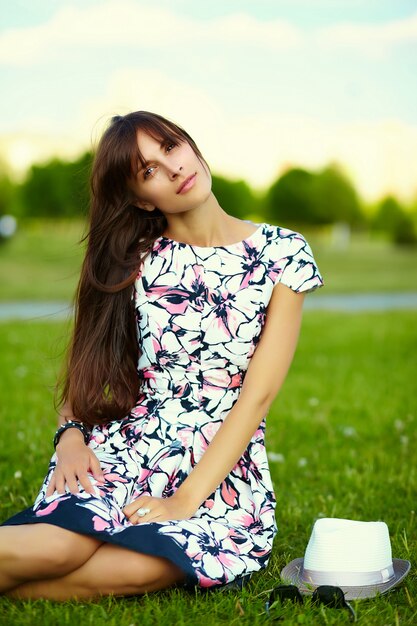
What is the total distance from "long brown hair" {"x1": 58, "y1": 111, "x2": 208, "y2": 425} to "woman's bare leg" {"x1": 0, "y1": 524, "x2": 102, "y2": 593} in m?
0.79

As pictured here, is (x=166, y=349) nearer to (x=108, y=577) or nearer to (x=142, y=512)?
(x=142, y=512)

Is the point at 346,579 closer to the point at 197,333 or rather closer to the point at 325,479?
the point at 197,333

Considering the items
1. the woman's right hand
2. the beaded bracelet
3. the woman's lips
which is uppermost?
the woman's lips

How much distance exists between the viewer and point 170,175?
3689 mm

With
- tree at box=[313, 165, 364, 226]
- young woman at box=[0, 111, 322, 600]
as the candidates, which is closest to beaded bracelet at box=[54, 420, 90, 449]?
young woman at box=[0, 111, 322, 600]

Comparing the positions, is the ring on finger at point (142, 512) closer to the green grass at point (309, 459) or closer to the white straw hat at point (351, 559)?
the green grass at point (309, 459)

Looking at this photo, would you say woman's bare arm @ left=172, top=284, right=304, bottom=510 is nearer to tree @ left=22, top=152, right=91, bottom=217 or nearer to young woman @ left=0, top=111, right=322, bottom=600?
young woman @ left=0, top=111, right=322, bottom=600

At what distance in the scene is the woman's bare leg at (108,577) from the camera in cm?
319

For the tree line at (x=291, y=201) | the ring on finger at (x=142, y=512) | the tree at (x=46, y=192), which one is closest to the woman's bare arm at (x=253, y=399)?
the ring on finger at (x=142, y=512)

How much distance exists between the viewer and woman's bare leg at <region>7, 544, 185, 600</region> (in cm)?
319

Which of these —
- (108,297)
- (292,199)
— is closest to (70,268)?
(108,297)

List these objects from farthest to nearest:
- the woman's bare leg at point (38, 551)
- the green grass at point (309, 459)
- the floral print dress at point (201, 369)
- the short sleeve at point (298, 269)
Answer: the short sleeve at point (298, 269) → the floral print dress at point (201, 369) → the green grass at point (309, 459) → the woman's bare leg at point (38, 551)

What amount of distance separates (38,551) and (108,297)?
4.06 feet

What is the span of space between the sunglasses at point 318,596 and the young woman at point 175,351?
0.20m
